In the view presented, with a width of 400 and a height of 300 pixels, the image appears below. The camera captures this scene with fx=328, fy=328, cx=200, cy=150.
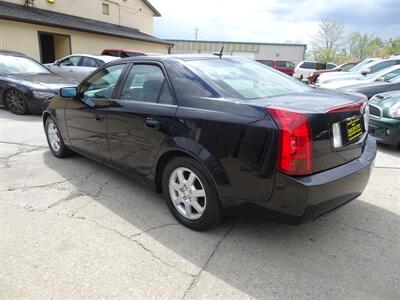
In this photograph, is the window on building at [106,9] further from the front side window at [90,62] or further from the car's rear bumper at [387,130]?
the car's rear bumper at [387,130]

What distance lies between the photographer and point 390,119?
5.45 m

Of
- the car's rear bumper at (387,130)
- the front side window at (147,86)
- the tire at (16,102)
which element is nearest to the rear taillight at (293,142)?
the front side window at (147,86)

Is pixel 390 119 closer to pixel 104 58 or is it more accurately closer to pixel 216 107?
pixel 216 107

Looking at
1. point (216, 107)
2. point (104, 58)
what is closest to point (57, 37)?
point (104, 58)

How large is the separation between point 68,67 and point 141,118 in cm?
1072

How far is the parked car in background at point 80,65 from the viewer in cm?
1166

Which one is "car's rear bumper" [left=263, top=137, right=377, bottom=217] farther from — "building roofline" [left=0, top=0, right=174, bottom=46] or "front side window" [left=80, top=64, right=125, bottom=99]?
"building roofline" [left=0, top=0, right=174, bottom=46]

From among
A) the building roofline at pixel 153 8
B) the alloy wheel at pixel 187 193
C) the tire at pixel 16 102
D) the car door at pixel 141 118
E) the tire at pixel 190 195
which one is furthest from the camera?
the building roofline at pixel 153 8

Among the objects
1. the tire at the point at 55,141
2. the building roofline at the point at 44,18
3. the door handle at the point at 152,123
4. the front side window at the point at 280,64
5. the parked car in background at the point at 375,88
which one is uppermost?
the building roofline at the point at 44,18

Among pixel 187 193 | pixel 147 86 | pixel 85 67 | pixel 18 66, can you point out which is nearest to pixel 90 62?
pixel 85 67

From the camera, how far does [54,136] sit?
489 cm

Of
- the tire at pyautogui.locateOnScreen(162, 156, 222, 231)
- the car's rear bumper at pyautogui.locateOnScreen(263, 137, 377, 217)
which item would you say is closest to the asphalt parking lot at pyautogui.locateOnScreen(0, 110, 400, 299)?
the tire at pyautogui.locateOnScreen(162, 156, 222, 231)

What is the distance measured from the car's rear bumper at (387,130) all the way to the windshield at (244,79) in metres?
2.91

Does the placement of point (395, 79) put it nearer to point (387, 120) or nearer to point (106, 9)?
point (387, 120)
